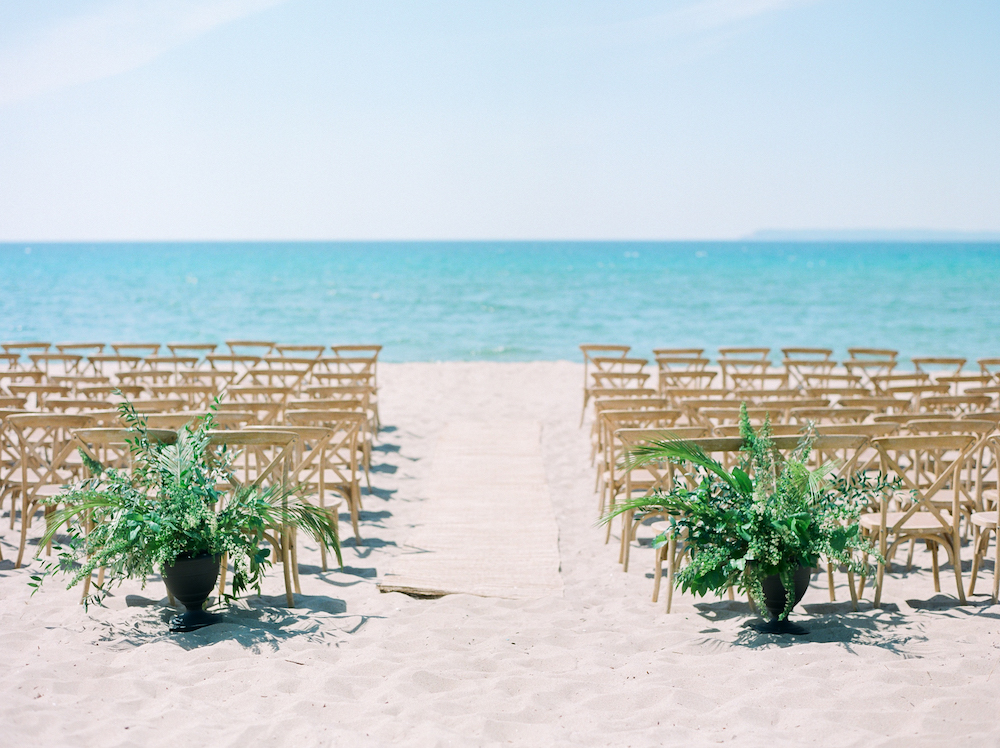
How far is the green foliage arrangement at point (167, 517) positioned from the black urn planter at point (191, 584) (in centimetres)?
5

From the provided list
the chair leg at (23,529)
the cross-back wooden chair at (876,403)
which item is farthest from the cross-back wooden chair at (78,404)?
the cross-back wooden chair at (876,403)

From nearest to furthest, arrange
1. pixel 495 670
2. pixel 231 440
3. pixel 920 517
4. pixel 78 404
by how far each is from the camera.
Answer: pixel 495 670, pixel 231 440, pixel 920 517, pixel 78 404

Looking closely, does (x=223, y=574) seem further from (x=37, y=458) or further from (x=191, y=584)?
(x=37, y=458)

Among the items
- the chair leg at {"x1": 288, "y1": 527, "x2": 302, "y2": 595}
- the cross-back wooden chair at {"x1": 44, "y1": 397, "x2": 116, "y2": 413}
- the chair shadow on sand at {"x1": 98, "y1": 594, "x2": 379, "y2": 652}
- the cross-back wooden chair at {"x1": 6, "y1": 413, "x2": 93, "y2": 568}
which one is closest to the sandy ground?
the chair shadow on sand at {"x1": 98, "y1": 594, "x2": 379, "y2": 652}

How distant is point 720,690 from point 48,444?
18.6 ft

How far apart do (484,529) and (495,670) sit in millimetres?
2480

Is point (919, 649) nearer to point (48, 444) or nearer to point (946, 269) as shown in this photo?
point (48, 444)

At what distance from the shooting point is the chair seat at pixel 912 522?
489 cm

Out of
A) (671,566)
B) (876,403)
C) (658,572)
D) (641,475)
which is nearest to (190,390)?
(641,475)

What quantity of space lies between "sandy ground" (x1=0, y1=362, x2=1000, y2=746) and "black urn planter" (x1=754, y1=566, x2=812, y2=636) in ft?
0.40

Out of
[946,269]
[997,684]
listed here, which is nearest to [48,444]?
[997,684]

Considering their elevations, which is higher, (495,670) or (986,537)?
(986,537)

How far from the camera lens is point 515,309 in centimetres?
3606

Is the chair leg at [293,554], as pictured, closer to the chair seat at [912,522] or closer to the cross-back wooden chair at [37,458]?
the cross-back wooden chair at [37,458]
